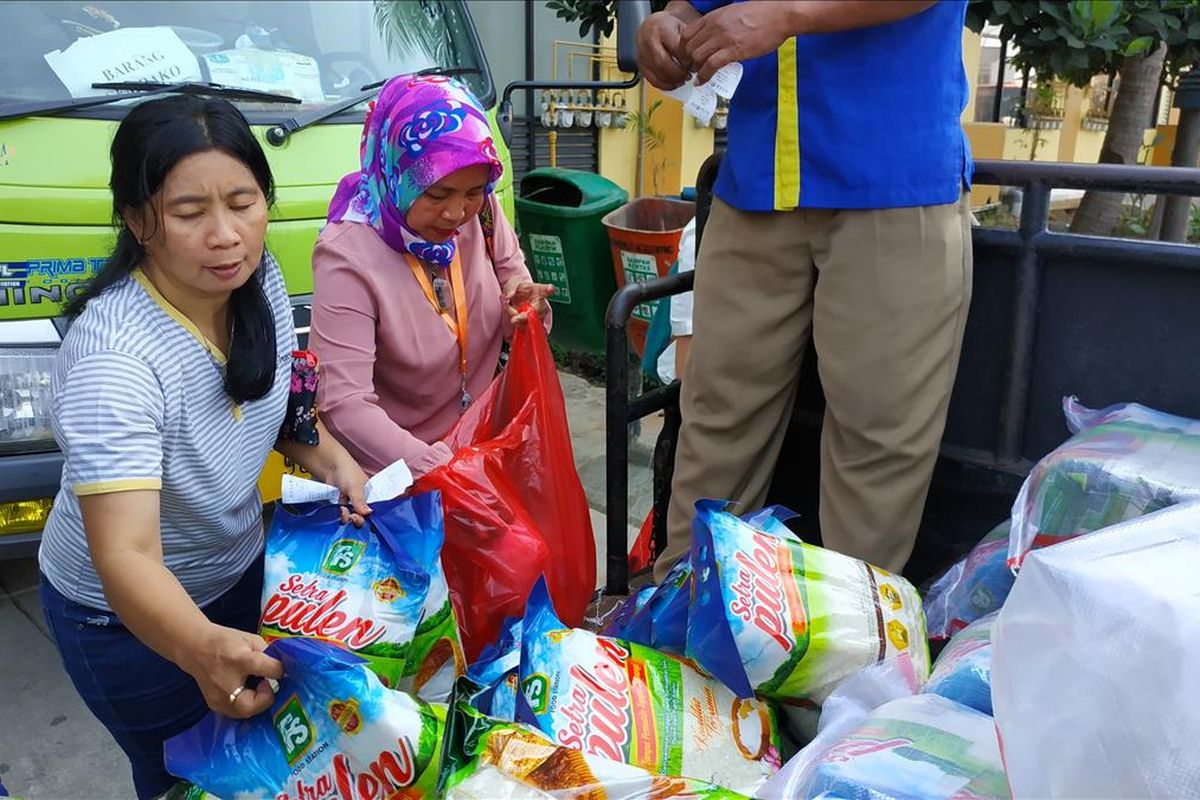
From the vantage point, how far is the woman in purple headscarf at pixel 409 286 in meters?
1.99

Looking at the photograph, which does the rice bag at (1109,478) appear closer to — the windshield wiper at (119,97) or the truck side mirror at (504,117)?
the windshield wiper at (119,97)

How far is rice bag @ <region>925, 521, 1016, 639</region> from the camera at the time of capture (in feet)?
5.91

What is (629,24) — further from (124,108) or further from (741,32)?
(741,32)

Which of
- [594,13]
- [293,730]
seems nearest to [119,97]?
[293,730]

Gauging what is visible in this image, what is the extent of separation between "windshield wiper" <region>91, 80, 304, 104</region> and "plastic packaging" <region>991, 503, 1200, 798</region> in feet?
8.36

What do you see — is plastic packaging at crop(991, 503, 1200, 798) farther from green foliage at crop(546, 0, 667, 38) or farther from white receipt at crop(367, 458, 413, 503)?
green foliage at crop(546, 0, 667, 38)

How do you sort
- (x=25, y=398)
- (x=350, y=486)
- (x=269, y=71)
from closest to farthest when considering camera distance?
(x=350, y=486)
(x=25, y=398)
(x=269, y=71)

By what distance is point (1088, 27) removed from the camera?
11.7ft

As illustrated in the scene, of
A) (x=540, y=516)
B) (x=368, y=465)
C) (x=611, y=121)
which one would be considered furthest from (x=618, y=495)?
(x=611, y=121)

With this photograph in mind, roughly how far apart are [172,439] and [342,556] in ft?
0.98

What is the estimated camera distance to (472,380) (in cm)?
224

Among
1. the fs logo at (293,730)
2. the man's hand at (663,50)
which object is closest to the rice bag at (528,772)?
the fs logo at (293,730)

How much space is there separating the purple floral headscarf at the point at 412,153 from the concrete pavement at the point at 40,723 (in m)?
1.47

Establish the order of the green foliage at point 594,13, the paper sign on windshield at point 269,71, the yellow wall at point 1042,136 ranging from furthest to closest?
the yellow wall at point 1042,136
the green foliage at point 594,13
the paper sign on windshield at point 269,71
